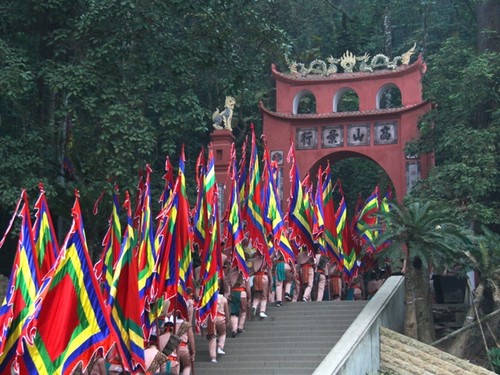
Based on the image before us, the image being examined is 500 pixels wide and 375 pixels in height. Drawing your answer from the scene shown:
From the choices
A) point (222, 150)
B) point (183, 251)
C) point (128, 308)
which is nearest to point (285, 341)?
point (183, 251)

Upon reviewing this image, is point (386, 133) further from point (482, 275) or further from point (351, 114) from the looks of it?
point (482, 275)

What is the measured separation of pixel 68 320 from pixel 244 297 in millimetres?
5561

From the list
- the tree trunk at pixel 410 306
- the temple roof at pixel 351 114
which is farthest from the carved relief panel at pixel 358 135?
the tree trunk at pixel 410 306

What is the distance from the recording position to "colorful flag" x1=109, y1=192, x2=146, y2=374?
11.5 meters

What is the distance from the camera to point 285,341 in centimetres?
1509

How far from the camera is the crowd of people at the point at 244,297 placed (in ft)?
39.8

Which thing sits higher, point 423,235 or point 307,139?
point 307,139

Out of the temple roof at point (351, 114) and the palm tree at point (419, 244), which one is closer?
the palm tree at point (419, 244)

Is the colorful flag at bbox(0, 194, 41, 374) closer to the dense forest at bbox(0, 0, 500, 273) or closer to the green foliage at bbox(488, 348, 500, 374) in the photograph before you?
the dense forest at bbox(0, 0, 500, 273)

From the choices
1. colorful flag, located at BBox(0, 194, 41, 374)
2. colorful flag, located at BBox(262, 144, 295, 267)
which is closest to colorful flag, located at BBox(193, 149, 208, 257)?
colorful flag, located at BBox(262, 144, 295, 267)

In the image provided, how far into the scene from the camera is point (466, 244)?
1582 cm

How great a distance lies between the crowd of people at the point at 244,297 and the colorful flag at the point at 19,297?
1.12 metres

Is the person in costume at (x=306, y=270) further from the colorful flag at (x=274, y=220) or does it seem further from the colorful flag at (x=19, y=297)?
the colorful flag at (x=19, y=297)

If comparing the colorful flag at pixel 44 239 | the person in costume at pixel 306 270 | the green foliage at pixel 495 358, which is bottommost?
the green foliage at pixel 495 358
